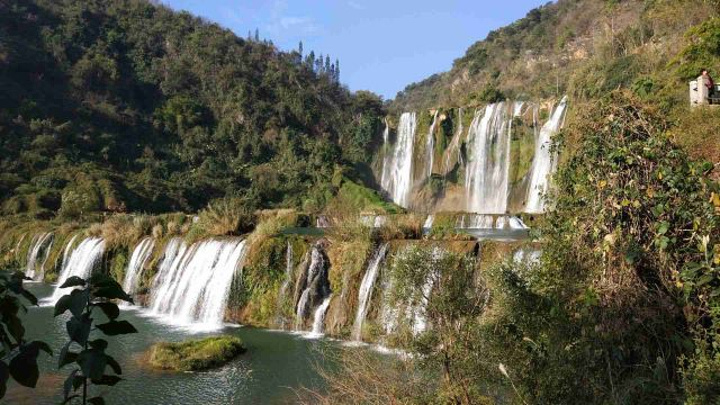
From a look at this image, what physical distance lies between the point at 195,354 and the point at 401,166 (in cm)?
3247

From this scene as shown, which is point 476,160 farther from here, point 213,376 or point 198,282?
point 213,376

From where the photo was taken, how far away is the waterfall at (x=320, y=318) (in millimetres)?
10828

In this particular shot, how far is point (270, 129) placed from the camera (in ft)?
170

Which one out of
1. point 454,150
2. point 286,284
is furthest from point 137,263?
point 454,150

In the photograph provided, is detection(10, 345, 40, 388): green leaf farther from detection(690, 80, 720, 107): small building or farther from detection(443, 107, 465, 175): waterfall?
detection(443, 107, 465, 175): waterfall

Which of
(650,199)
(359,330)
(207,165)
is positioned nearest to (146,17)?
(207,165)

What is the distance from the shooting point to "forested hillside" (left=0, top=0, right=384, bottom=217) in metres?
37.0

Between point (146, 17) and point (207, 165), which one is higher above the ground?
point (146, 17)

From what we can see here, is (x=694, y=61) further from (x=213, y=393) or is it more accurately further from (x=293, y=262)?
(x=213, y=393)

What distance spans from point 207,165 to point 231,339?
3886 centimetres

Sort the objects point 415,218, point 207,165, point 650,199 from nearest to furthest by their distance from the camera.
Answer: point 650,199 < point 415,218 < point 207,165

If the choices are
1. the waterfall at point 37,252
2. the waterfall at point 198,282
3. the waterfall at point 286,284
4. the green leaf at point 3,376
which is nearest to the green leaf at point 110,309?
the green leaf at point 3,376

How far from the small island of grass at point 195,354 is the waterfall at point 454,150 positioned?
97.0ft

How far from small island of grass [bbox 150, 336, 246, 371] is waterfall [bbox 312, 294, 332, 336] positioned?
1671mm
